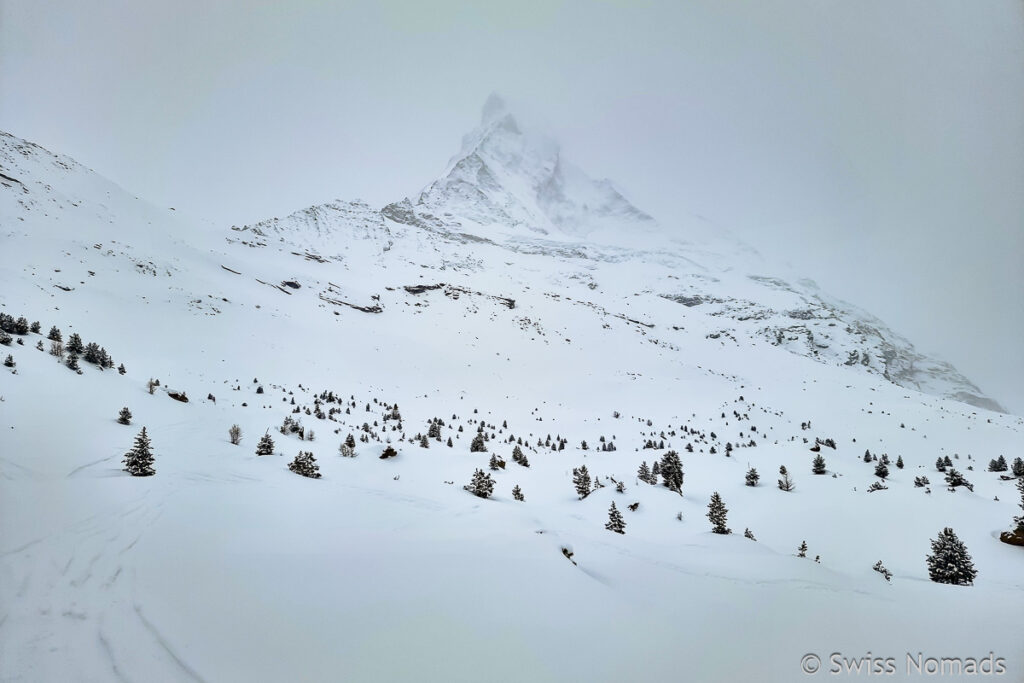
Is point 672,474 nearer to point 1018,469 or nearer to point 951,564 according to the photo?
point 951,564

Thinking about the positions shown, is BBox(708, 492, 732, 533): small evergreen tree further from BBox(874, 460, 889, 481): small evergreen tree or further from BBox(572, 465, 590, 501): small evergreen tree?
BBox(874, 460, 889, 481): small evergreen tree

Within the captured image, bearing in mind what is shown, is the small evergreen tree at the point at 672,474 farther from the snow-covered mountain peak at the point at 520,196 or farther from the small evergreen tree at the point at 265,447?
the snow-covered mountain peak at the point at 520,196

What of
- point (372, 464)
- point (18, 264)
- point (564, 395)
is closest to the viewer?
point (372, 464)

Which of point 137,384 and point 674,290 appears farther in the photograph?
point 674,290

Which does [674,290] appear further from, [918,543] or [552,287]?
[918,543]

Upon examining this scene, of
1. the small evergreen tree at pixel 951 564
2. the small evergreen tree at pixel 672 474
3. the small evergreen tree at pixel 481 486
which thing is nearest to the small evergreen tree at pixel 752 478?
the small evergreen tree at pixel 672 474

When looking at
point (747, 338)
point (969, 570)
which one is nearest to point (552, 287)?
point (747, 338)

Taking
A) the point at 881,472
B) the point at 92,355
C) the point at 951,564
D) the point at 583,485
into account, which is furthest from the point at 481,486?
the point at 92,355
